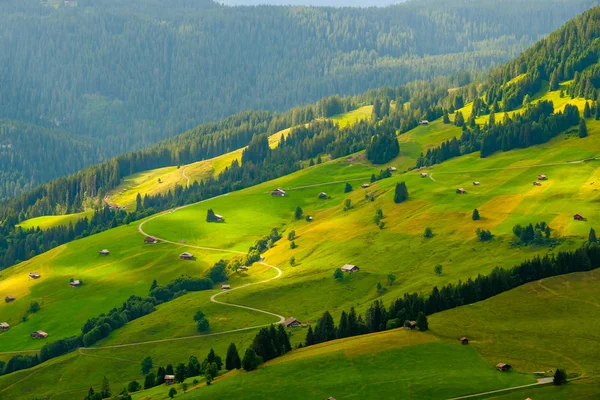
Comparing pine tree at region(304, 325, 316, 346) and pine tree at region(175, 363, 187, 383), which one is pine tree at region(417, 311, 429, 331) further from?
pine tree at region(175, 363, 187, 383)

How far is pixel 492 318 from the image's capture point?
180000 millimetres

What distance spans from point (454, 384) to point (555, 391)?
14.7 metres

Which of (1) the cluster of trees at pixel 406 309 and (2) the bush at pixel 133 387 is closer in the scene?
(1) the cluster of trees at pixel 406 309

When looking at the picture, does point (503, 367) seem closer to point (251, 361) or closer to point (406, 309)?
point (406, 309)

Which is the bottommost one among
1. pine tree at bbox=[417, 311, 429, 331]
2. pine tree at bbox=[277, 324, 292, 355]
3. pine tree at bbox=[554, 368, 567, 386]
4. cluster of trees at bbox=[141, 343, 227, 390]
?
cluster of trees at bbox=[141, 343, 227, 390]

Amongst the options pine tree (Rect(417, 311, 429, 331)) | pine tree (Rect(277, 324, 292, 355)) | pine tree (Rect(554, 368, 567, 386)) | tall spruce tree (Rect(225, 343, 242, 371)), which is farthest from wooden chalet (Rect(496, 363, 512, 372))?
tall spruce tree (Rect(225, 343, 242, 371))

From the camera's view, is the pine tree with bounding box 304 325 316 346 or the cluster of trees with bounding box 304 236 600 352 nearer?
the cluster of trees with bounding box 304 236 600 352

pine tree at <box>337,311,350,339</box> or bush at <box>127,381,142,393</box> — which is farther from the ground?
pine tree at <box>337,311,350,339</box>

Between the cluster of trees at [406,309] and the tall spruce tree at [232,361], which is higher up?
the cluster of trees at [406,309]

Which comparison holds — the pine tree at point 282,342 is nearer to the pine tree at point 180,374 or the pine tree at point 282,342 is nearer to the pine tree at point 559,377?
the pine tree at point 180,374

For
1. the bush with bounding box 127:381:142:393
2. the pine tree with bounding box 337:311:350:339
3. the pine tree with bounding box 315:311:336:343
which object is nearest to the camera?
the pine tree with bounding box 337:311:350:339

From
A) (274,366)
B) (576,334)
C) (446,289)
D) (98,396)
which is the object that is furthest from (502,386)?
(98,396)

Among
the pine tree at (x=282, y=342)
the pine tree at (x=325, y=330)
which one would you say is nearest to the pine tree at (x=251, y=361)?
the pine tree at (x=282, y=342)

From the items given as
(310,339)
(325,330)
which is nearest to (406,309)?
(325,330)
